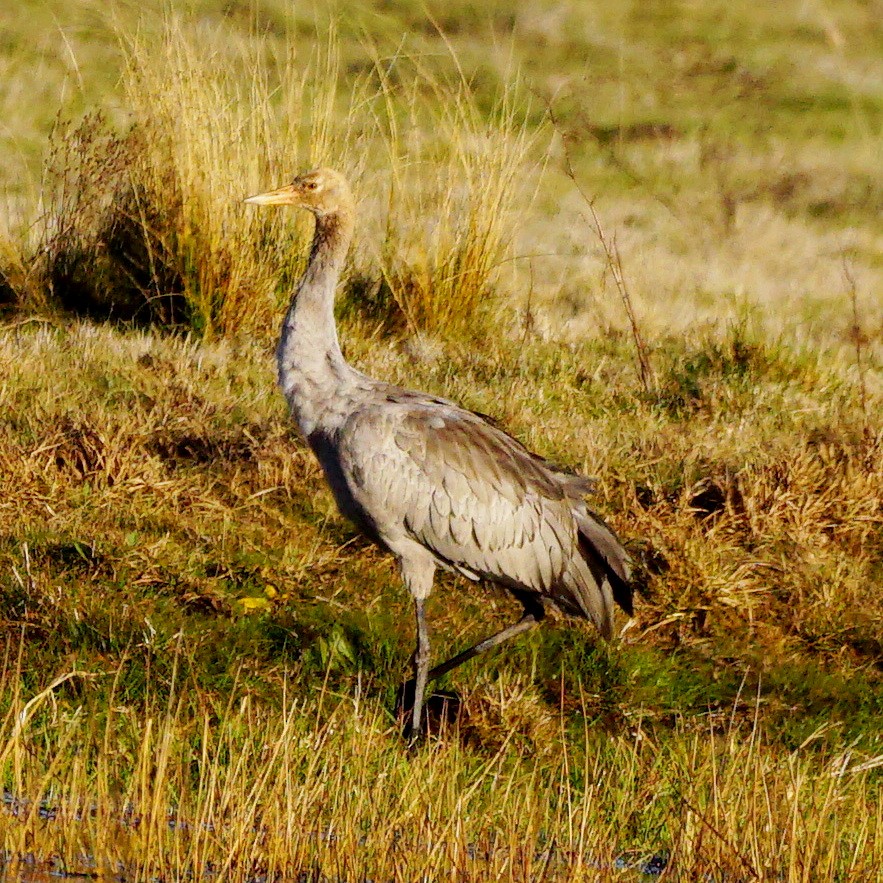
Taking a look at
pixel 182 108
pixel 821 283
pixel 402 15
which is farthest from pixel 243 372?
pixel 402 15

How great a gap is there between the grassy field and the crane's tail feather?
353 millimetres

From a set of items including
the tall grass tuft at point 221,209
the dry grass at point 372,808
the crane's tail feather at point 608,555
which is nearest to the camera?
the dry grass at point 372,808

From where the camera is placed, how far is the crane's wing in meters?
5.75

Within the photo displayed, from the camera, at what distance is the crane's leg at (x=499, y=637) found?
597cm

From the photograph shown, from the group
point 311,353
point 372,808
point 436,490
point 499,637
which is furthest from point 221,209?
point 372,808

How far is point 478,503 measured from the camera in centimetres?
592

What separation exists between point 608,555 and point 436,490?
25.2 inches

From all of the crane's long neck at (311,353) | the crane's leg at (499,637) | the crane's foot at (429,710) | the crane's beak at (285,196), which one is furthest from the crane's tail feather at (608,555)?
the crane's beak at (285,196)

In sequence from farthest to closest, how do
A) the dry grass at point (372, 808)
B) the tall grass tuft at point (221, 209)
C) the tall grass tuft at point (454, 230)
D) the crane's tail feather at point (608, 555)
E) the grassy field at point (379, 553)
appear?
the tall grass tuft at point (454, 230), the tall grass tuft at point (221, 209), the crane's tail feather at point (608, 555), the grassy field at point (379, 553), the dry grass at point (372, 808)

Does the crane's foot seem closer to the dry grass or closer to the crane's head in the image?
the dry grass

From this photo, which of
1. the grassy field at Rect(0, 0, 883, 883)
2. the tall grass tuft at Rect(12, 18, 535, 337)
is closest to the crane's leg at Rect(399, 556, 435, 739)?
the grassy field at Rect(0, 0, 883, 883)

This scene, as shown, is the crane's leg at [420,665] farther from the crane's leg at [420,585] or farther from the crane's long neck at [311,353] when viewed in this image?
the crane's long neck at [311,353]

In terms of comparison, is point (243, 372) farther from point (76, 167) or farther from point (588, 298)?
point (588, 298)

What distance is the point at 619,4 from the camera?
1115 inches
